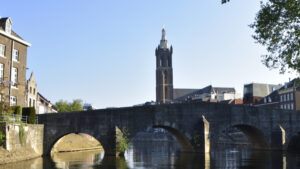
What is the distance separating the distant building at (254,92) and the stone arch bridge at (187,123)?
4422cm

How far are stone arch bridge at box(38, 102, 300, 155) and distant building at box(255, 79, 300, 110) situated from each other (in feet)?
89.3

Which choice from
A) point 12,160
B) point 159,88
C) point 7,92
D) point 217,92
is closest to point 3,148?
point 12,160

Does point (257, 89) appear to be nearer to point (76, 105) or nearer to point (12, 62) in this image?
point (76, 105)

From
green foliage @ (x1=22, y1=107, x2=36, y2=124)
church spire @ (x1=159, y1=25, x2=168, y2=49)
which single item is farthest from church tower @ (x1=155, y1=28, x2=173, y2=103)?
green foliage @ (x1=22, y1=107, x2=36, y2=124)

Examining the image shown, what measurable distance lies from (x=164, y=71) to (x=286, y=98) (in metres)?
81.0

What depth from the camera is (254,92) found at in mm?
90312

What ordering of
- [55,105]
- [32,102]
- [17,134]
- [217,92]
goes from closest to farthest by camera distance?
[17,134]
[32,102]
[55,105]
[217,92]

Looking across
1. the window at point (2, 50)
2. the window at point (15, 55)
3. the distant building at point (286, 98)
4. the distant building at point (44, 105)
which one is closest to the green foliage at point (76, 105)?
the distant building at point (44, 105)

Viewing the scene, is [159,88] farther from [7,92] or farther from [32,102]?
[7,92]

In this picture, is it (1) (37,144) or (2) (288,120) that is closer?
Answer: (1) (37,144)

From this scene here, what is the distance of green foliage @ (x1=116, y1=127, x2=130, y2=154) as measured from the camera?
33.5 m

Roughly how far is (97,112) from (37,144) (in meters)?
6.26

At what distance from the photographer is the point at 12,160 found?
2655cm

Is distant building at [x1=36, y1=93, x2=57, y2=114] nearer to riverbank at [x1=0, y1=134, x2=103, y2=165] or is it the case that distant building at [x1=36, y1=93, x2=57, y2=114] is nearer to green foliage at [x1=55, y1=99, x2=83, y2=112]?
green foliage at [x1=55, y1=99, x2=83, y2=112]
